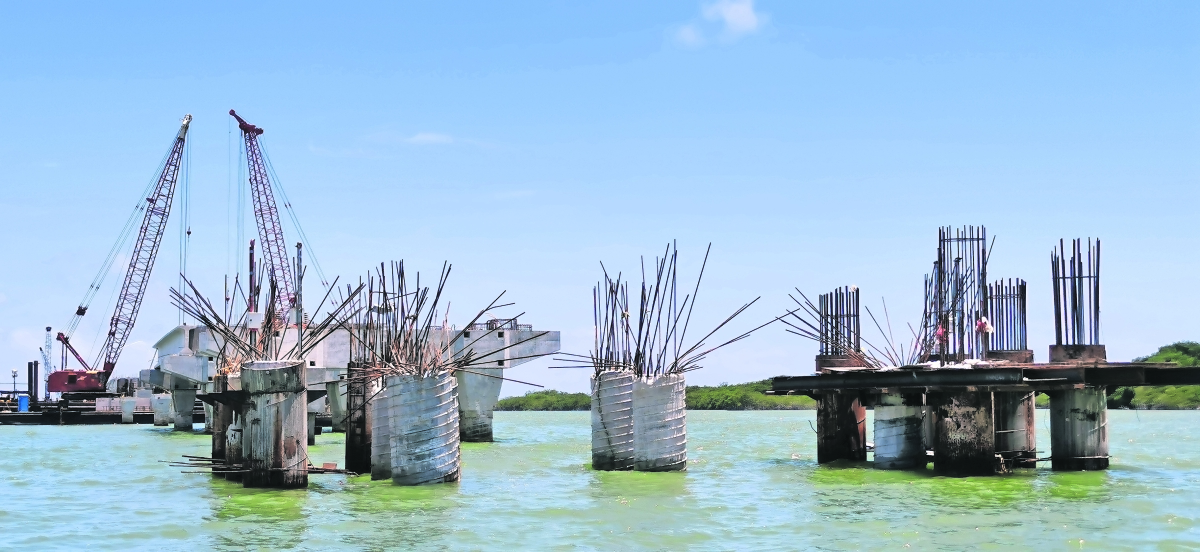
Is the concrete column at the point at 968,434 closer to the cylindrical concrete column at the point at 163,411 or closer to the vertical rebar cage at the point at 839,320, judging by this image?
the vertical rebar cage at the point at 839,320

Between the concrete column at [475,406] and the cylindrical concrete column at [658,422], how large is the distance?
81.0ft

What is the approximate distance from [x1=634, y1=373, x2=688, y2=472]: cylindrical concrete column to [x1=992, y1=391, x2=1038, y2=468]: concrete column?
797cm

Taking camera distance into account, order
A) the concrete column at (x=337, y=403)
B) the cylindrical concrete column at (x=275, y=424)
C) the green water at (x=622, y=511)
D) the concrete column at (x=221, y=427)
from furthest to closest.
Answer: the concrete column at (x=337, y=403) < the concrete column at (x=221, y=427) < the cylindrical concrete column at (x=275, y=424) < the green water at (x=622, y=511)

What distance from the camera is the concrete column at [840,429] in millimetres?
32969

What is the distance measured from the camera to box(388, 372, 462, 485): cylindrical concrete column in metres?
23.9

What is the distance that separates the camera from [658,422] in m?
28.6

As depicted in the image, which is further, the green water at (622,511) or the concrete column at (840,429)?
the concrete column at (840,429)

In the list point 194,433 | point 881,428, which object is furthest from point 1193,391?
point 881,428

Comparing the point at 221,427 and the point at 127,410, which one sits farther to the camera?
the point at 127,410

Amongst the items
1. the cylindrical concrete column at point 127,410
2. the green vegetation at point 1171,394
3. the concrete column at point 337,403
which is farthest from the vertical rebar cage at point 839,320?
the green vegetation at point 1171,394

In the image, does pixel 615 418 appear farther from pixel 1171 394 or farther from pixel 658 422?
pixel 1171 394

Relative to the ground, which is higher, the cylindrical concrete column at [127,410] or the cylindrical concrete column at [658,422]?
the cylindrical concrete column at [658,422]

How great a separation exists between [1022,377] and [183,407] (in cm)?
5262

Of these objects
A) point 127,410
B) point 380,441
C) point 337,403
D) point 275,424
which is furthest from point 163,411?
point 275,424
